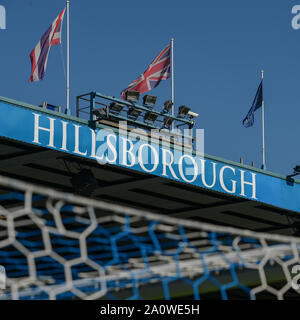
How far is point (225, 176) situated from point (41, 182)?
219 inches

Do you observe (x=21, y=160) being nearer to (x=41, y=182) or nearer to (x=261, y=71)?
(x=41, y=182)

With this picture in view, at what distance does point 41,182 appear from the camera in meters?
24.9

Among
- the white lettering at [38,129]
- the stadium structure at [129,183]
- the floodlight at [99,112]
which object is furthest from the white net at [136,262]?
the floodlight at [99,112]

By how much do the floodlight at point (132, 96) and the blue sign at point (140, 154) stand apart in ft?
5.99

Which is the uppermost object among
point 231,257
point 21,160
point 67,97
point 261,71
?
point 261,71

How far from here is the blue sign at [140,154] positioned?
1980cm

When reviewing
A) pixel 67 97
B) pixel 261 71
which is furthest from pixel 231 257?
pixel 261 71

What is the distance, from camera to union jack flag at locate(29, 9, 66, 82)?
23750 millimetres

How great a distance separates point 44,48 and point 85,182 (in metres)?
4.45

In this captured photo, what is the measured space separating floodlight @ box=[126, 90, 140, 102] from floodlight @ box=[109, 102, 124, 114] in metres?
1.25

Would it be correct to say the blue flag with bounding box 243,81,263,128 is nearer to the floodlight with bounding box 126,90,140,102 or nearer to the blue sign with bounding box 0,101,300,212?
the blue sign with bounding box 0,101,300,212

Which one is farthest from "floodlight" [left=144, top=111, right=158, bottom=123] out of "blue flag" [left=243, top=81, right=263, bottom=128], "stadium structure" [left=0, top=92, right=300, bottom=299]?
"blue flag" [left=243, top=81, right=263, bottom=128]

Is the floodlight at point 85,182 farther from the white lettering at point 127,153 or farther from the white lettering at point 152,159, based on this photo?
the white lettering at point 152,159

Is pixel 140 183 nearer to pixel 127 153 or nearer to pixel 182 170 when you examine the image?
pixel 182 170
